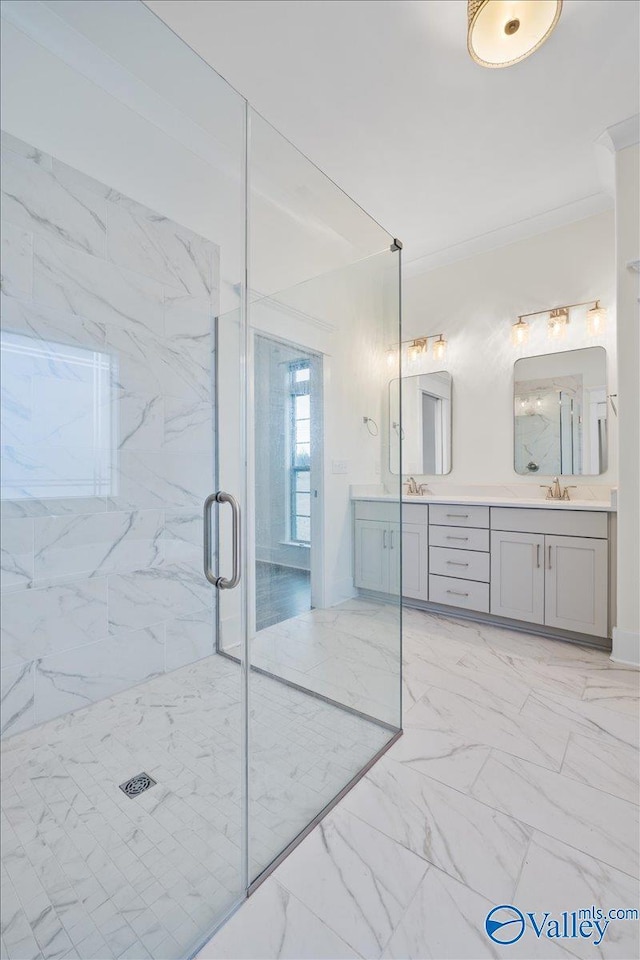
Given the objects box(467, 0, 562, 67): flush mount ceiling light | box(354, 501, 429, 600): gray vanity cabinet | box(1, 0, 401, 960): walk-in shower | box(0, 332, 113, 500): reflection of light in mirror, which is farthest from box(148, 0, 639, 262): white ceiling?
box(354, 501, 429, 600): gray vanity cabinet

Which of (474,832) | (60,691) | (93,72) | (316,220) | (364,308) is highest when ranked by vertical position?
(316,220)

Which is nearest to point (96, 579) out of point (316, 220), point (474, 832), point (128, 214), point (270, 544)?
point (270, 544)

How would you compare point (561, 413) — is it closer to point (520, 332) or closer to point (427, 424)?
point (520, 332)

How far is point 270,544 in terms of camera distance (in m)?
1.38

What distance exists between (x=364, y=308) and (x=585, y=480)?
217 centimetres

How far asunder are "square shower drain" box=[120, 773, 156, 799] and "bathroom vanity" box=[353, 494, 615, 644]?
6.51ft

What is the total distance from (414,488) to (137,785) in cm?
303

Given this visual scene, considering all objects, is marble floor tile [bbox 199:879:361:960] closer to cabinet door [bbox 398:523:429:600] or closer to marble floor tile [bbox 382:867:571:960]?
marble floor tile [bbox 382:867:571:960]

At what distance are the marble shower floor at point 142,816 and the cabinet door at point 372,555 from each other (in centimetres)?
65

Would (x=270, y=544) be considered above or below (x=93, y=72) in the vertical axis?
below

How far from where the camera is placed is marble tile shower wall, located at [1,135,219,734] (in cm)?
75

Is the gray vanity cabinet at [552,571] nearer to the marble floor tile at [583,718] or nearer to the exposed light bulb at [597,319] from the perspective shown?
the marble floor tile at [583,718]

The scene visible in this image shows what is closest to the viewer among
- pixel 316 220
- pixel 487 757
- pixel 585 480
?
pixel 487 757

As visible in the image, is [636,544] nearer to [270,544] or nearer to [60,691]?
[270,544]
